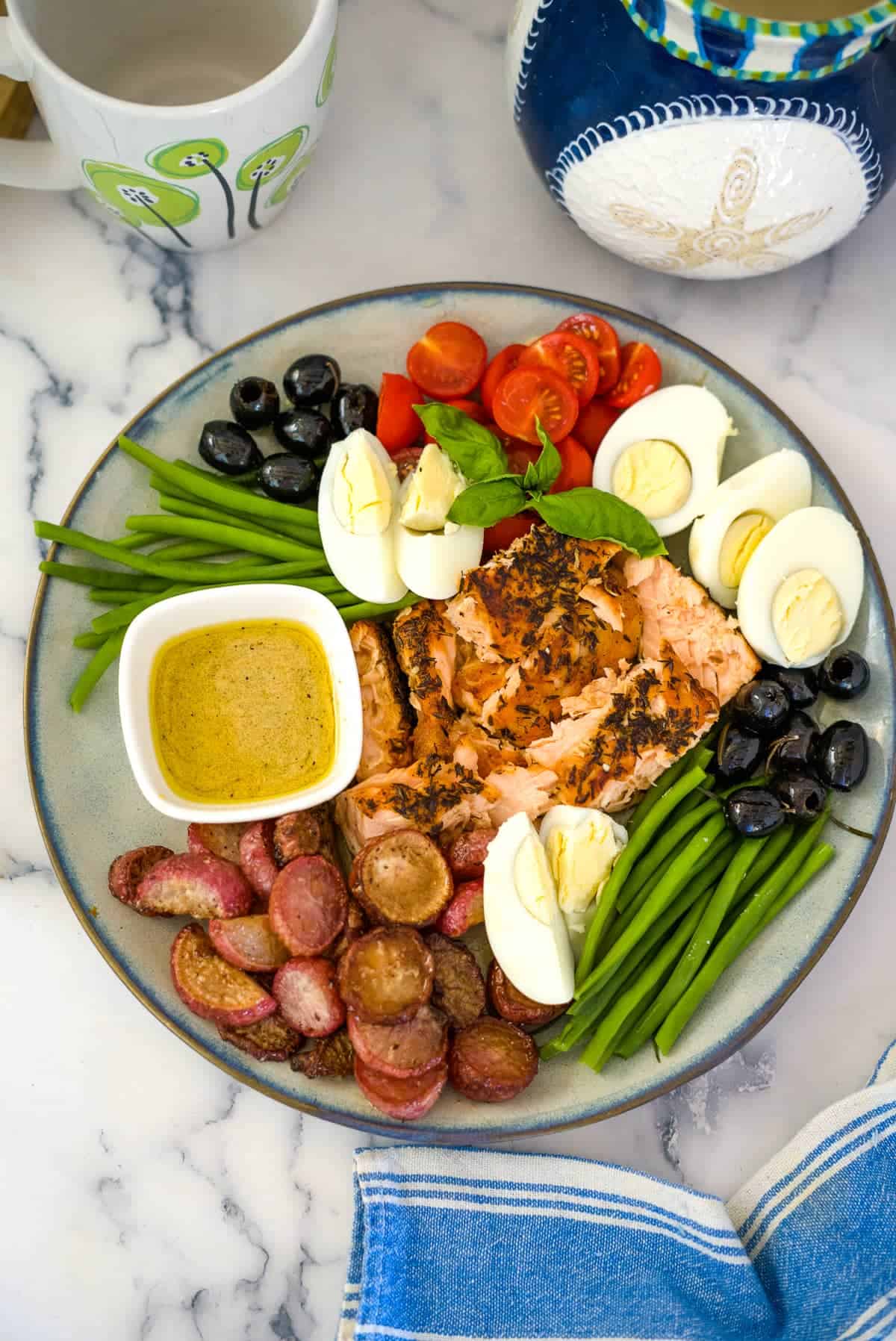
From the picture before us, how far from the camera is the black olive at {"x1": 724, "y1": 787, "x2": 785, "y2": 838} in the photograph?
240 centimetres

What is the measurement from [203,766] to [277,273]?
1.21m

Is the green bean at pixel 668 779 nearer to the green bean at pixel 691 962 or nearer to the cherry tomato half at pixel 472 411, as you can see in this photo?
the green bean at pixel 691 962

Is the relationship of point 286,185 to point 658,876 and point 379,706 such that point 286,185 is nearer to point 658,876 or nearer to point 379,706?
point 379,706

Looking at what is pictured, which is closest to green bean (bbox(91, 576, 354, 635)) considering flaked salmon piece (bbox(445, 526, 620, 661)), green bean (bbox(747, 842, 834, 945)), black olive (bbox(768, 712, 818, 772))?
flaked salmon piece (bbox(445, 526, 620, 661))

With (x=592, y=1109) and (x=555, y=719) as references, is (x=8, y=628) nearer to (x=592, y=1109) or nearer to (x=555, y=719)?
(x=555, y=719)

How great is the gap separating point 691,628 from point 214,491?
103 cm

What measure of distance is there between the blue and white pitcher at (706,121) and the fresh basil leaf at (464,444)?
0.52 metres

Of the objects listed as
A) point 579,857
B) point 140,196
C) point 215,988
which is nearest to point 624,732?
point 579,857

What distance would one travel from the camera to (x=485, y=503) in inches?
92.6

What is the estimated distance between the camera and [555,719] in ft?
8.09

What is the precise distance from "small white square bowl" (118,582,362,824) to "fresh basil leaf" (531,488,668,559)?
0.48 m

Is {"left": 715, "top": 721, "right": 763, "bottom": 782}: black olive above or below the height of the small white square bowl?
above

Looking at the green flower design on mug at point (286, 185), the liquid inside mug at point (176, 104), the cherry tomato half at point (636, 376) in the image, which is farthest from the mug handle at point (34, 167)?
the cherry tomato half at point (636, 376)

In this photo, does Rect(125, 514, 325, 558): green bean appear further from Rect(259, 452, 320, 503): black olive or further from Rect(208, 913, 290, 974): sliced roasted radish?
Rect(208, 913, 290, 974): sliced roasted radish
